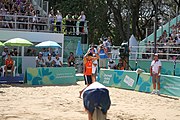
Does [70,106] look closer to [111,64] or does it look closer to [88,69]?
[88,69]

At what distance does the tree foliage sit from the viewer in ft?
131

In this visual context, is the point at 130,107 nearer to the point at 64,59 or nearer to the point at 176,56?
the point at 176,56

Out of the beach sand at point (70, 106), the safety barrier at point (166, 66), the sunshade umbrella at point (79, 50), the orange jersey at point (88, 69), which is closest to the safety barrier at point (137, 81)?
the beach sand at point (70, 106)

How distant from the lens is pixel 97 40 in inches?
Result: 1809

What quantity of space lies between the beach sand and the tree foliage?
2258 cm

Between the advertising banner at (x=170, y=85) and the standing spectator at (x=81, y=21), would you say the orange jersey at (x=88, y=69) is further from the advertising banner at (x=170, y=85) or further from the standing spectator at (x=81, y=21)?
the standing spectator at (x=81, y=21)

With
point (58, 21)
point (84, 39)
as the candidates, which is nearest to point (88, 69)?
point (58, 21)

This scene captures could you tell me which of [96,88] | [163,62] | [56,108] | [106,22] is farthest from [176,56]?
[106,22]

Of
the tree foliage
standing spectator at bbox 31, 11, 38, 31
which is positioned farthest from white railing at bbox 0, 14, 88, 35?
the tree foliage

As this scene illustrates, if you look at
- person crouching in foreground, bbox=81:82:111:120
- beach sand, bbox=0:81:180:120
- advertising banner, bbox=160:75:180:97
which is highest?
person crouching in foreground, bbox=81:82:111:120

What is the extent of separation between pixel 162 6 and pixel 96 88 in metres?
39.4

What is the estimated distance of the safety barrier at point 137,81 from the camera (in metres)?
15.7

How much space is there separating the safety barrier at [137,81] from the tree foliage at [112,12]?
18623mm

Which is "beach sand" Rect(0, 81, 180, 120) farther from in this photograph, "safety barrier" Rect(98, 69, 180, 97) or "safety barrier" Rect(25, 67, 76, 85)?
"safety barrier" Rect(25, 67, 76, 85)
